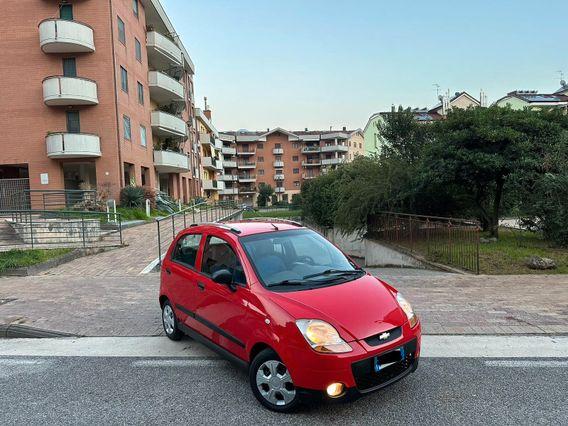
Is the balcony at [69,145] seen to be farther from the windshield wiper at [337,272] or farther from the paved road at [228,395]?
the windshield wiper at [337,272]

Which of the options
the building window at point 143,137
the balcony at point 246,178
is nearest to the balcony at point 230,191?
the balcony at point 246,178

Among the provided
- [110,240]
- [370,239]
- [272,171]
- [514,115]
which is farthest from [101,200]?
[272,171]

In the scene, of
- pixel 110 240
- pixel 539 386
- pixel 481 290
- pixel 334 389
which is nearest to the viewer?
pixel 334 389

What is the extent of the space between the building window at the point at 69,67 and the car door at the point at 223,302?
22778 millimetres

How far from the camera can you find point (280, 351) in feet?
10.8

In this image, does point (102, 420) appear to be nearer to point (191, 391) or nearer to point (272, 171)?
point (191, 391)

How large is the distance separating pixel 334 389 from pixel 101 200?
19324mm

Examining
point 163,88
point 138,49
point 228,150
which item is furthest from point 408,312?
point 228,150

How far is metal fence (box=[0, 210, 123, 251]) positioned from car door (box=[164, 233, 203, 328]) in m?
8.92

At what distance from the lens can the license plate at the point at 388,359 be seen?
10.6ft

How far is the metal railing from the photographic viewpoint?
1476 centimetres

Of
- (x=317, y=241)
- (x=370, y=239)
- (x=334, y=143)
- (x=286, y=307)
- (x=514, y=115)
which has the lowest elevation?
(x=370, y=239)

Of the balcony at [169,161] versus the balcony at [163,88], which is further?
the balcony at [163,88]

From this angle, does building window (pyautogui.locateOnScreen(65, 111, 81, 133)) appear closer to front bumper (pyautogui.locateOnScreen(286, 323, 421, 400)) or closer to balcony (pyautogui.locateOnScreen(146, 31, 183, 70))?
balcony (pyautogui.locateOnScreen(146, 31, 183, 70))
